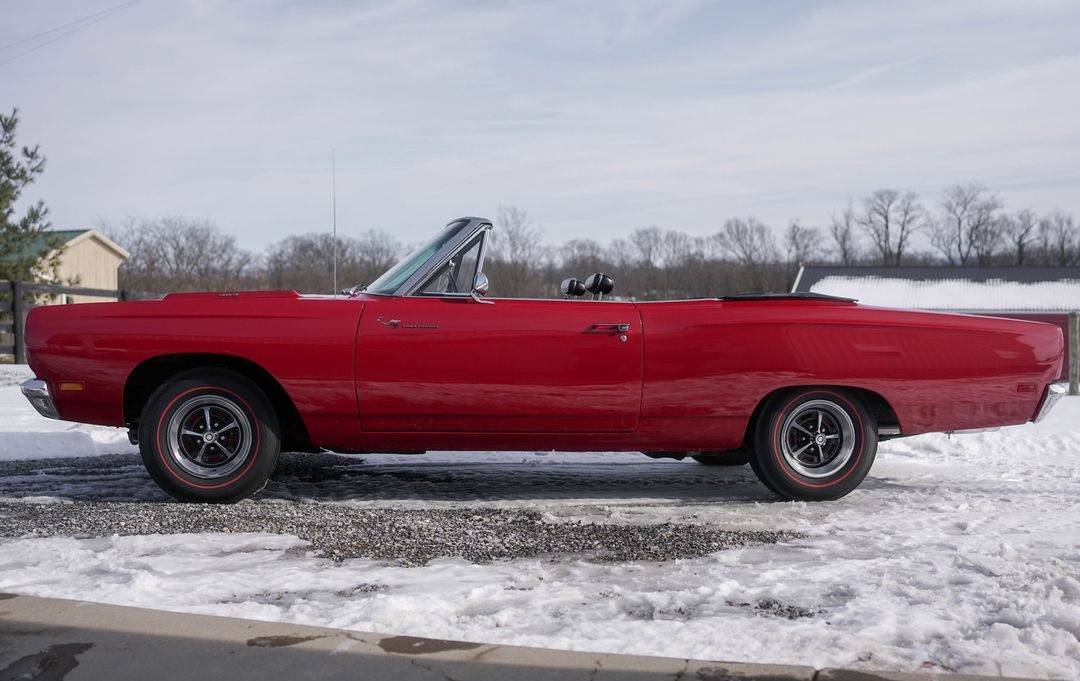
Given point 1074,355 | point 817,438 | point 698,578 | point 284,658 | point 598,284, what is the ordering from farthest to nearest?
point 1074,355 < point 598,284 < point 817,438 < point 698,578 < point 284,658

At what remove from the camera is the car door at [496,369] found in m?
5.04

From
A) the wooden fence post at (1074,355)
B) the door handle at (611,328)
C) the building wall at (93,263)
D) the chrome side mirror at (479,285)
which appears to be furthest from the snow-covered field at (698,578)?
the building wall at (93,263)

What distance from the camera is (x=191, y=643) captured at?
9.57 feet

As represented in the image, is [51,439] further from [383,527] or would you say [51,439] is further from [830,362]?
[830,362]

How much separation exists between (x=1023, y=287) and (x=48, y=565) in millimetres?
52647

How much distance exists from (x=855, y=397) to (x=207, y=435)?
3.53 meters

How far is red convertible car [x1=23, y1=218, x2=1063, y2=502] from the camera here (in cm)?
505

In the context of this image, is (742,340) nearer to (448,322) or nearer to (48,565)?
(448,322)

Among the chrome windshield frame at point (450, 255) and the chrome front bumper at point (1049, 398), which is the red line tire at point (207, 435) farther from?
the chrome front bumper at point (1049, 398)

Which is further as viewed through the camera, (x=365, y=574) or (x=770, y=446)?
(x=770, y=446)

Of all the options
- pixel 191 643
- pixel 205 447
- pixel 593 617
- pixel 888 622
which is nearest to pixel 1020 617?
pixel 888 622

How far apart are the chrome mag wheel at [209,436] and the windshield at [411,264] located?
1.01 meters

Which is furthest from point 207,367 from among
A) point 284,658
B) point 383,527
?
point 284,658

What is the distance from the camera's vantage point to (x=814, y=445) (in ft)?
17.6
